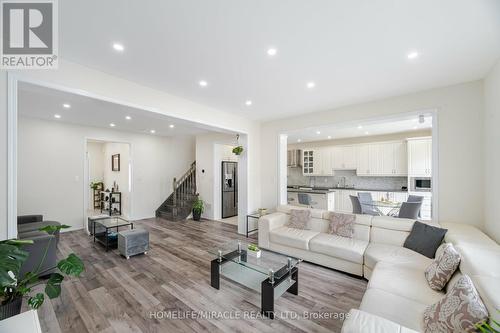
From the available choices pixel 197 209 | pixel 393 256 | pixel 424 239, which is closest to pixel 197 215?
pixel 197 209

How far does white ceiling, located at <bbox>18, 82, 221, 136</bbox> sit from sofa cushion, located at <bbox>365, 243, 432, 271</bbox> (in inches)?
146

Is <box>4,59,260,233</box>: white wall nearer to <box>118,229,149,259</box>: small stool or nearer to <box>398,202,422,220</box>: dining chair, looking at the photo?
<box>118,229,149,259</box>: small stool

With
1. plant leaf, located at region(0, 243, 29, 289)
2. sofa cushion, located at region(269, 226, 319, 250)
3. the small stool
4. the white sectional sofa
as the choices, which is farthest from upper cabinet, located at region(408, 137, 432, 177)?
plant leaf, located at region(0, 243, 29, 289)

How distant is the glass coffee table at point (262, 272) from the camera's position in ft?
7.36

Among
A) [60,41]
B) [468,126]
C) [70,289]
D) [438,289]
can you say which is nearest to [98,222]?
[70,289]

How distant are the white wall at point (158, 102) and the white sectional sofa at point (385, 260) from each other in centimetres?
118

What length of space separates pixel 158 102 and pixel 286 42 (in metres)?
2.27

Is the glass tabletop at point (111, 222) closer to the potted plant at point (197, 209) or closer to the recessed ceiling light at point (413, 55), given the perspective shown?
the potted plant at point (197, 209)

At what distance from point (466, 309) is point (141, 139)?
7653 mm

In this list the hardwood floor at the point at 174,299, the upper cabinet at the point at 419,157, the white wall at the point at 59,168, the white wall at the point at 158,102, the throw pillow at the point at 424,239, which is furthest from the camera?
the upper cabinet at the point at 419,157

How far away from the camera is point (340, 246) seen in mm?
3133

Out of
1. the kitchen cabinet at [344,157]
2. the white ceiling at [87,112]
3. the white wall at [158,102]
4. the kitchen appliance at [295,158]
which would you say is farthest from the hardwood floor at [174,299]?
the kitchen appliance at [295,158]

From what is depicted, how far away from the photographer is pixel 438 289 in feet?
6.36

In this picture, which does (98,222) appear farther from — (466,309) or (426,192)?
(426,192)
